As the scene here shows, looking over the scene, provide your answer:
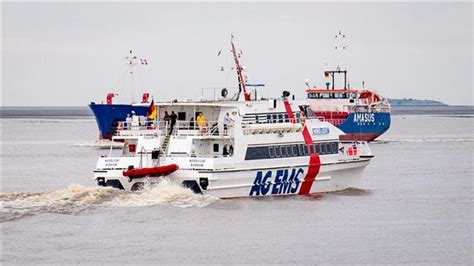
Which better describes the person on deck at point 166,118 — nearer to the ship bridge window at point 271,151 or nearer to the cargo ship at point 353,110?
the ship bridge window at point 271,151

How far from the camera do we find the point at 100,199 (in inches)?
1502

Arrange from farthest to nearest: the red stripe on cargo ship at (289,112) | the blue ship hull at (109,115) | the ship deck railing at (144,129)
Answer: the blue ship hull at (109,115), the red stripe on cargo ship at (289,112), the ship deck railing at (144,129)

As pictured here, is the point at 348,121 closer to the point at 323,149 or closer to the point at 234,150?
the point at 323,149

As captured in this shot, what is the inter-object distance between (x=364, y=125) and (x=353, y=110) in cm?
164

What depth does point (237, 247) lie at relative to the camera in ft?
106

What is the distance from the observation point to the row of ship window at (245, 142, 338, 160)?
4019 cm

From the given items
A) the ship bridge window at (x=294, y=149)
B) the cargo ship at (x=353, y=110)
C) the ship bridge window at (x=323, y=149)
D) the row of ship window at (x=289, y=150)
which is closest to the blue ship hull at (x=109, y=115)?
the cargo ship at (x=353, y=110)

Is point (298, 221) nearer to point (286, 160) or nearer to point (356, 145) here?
point (286, 160)

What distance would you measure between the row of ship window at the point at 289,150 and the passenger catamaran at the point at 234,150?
0.12 feet

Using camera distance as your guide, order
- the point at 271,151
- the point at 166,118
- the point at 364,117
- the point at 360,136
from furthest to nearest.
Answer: the point at 360,136
the point at 364,117
the point at 166,118
the point at 271,151

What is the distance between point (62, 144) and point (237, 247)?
63520mm

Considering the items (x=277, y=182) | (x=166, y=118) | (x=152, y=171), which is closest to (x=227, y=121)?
(x=166, y=118)

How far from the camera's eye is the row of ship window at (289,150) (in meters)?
40.2

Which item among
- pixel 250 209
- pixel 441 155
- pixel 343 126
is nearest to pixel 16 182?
pixel 250 209
